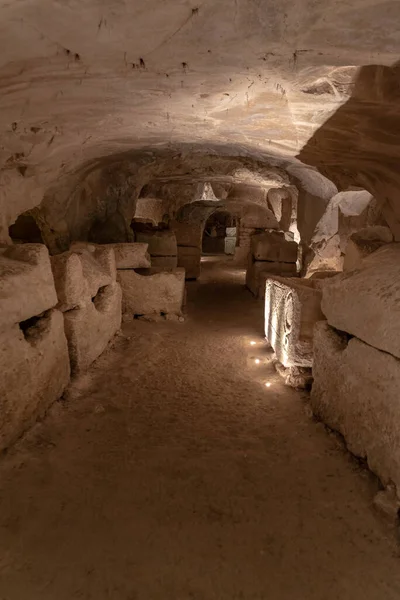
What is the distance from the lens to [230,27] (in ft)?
5.93

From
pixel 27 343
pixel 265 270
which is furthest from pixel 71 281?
pixel 265 270

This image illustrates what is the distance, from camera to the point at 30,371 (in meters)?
3.00

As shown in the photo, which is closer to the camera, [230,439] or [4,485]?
[4,485]

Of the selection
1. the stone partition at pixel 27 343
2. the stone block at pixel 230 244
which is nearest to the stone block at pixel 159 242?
the stone partition at pixel 27 343

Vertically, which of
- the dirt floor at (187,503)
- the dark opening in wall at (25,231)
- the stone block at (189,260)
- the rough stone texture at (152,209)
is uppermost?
the rough stone texture at (152,209)

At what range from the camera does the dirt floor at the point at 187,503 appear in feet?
5.91

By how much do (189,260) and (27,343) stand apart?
7860mm

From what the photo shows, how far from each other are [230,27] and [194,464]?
2735 mm

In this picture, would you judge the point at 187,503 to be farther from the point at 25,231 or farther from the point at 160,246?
the point at 25,231

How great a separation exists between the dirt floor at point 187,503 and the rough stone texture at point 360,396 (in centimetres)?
17

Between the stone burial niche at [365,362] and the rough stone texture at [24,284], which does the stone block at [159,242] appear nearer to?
the rough stone texture at [24,284]

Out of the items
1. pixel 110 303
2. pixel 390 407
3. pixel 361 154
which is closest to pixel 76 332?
pixel 110 303

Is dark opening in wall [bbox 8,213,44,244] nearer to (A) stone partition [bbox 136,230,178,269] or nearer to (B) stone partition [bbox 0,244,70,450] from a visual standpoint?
(A) stone partition [bbox 136,230,178,269]

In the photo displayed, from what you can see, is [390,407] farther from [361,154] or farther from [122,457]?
[361,154]
